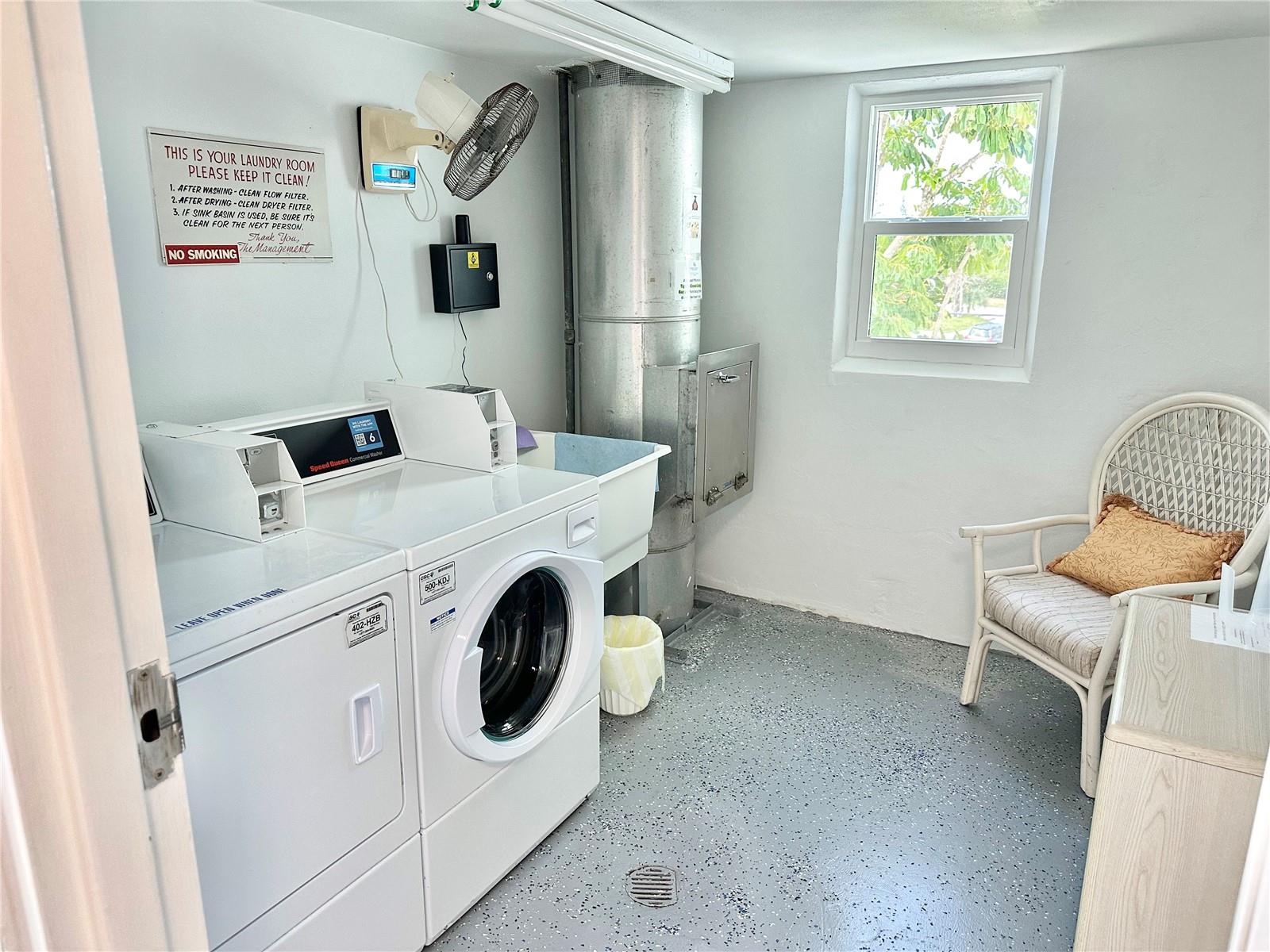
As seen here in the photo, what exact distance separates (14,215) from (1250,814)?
1545 millimetres

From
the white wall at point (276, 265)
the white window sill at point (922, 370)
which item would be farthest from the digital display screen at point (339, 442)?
the white window sill at point (922, 370)

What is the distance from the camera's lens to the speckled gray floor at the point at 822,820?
6.31ft

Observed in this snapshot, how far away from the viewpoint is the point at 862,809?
2322 millimetres

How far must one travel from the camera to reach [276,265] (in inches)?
88.9

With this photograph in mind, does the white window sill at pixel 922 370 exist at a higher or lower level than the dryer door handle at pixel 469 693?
higher

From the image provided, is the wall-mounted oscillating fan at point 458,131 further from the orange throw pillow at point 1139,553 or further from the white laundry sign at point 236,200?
the orange throw pillow at point 1139,553

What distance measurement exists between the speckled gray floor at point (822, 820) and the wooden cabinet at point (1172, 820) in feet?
2.44

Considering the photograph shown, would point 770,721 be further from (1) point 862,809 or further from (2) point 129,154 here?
(2) point 129,154

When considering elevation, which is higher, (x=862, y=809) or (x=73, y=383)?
(x=73, y=383)

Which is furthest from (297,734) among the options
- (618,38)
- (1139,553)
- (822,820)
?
(1139,553)

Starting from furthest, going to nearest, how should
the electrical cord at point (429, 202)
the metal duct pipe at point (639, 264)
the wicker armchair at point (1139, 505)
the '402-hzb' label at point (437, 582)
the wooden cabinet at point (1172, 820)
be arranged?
the metal duct pipe at point (639, 264), the electrical cord at point (429, 202), the wicker armchair at point (1139, 505), the '402-hzb' label at point (437, 582), the wooden cabinet at point (1172, 820)

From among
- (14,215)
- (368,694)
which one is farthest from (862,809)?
(14,215)

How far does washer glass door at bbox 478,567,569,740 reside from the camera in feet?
6.66

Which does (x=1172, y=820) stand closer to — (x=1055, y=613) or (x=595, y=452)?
(x=1055, y=613)
